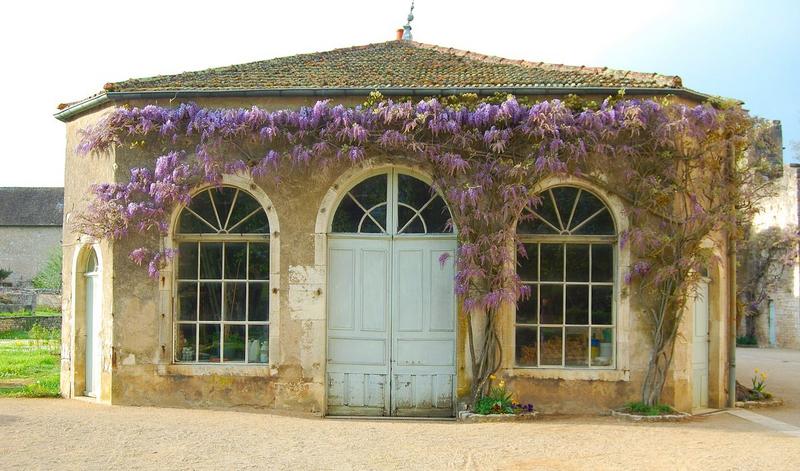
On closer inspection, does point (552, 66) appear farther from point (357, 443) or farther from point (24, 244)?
point (24, 244)

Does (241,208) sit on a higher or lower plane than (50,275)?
higher

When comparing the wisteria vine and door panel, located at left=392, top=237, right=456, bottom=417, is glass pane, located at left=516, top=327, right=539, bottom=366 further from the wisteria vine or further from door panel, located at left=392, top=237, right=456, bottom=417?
door panel, located at left=392, top=237, right=456, bottom=417

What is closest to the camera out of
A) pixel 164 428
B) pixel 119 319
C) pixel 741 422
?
pixel 164 428

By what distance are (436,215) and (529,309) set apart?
1.64 m

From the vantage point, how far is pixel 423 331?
1015 centimetres

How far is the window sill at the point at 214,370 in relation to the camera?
10031mm

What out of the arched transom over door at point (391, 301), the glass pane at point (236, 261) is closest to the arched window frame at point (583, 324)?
the arched transom over door at point (391, 301)

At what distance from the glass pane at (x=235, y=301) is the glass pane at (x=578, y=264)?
4.04m

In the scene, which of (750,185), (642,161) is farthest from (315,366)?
(750,185)

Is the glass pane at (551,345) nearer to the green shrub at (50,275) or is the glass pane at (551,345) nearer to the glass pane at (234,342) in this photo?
the glass pane at (234,342)

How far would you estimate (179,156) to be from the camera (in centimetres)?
1027

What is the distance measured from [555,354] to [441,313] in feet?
4.85

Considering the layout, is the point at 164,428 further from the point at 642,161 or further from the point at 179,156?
the point at 642,161

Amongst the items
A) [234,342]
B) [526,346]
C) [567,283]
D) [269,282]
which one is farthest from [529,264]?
[234,342]
